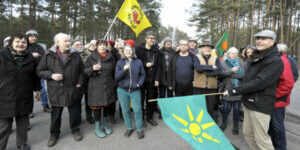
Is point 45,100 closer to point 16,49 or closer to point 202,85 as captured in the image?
point 16,49

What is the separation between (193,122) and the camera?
2.06m

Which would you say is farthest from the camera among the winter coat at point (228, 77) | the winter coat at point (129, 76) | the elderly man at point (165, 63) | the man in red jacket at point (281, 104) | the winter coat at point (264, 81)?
the elderly man at point (165, 63)

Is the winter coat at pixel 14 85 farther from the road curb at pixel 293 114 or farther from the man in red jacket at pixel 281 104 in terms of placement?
the road curb at pixel 293 114

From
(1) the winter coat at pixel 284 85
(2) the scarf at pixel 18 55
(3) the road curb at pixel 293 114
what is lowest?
(3) the road curb at pixel 293 114

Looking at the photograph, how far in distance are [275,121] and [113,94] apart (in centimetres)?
284

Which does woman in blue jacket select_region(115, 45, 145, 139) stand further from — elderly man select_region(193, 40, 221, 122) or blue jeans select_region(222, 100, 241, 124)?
blue jeans select_region(222, 100, 241, 124)

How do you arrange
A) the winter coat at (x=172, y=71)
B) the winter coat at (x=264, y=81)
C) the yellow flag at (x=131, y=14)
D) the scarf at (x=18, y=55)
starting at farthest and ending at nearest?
the yellow flag at (x=131, y=14), the winter coat at (x=172, y=71), the scarf at (x=18, y=55), the winter coat at (x=264, y=81)

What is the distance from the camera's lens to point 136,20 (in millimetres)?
5320

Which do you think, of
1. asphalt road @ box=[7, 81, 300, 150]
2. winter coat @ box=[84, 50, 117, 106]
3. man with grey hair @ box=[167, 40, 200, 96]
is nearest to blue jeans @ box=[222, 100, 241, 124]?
asphalt road @ box=[7, 81, 300, 150]

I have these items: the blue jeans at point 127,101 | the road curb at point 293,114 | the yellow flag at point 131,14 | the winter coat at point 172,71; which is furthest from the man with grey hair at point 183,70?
the road curb at point 293,114

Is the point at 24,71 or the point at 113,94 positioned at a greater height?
the point at 24,71

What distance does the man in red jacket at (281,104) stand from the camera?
7.75 feet

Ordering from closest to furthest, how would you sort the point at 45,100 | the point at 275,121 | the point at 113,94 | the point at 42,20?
the point at 275,121
the point at 113,94
the point at 45,100
the point at 42,20

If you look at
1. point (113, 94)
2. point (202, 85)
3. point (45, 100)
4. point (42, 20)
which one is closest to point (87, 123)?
point (113, 94)
